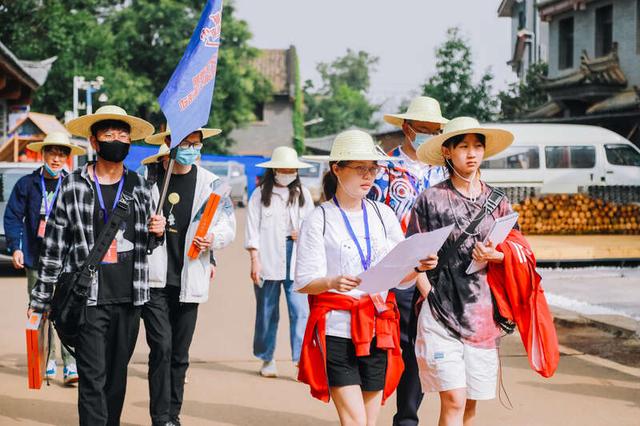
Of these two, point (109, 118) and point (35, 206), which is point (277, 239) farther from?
point (109, 118)

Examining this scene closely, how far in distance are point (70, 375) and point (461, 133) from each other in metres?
4.14

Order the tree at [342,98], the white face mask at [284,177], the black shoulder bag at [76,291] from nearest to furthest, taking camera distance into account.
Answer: the black shoulder bag at [76,291], the white face mask at [284,177], the tree at [342,98]

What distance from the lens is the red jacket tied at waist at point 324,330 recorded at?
4.49 m

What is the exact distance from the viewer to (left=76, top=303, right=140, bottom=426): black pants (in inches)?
205

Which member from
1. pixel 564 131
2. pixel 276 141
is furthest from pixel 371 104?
pixel 564 131

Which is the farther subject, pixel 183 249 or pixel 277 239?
pixel 277 239

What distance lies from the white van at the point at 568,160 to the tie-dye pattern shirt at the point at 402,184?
17112 millimetres

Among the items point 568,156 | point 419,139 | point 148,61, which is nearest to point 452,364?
point 419,139

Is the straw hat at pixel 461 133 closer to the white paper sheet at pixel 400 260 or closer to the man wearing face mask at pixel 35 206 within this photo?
the white paper sheet at pixel 400 260

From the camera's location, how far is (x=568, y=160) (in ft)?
75.4

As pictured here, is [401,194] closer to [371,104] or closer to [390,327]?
[390,327]

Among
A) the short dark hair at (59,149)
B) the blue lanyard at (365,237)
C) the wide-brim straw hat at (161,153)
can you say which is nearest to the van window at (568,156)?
the short dark hair at (59,149)

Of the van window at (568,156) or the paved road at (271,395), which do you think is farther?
the van window at (568,156)

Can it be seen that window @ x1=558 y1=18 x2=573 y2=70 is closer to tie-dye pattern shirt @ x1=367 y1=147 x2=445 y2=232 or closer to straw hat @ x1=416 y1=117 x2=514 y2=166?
tie-dye pattern shirt @ x1=367 y1=147 x2=445 y2=232
